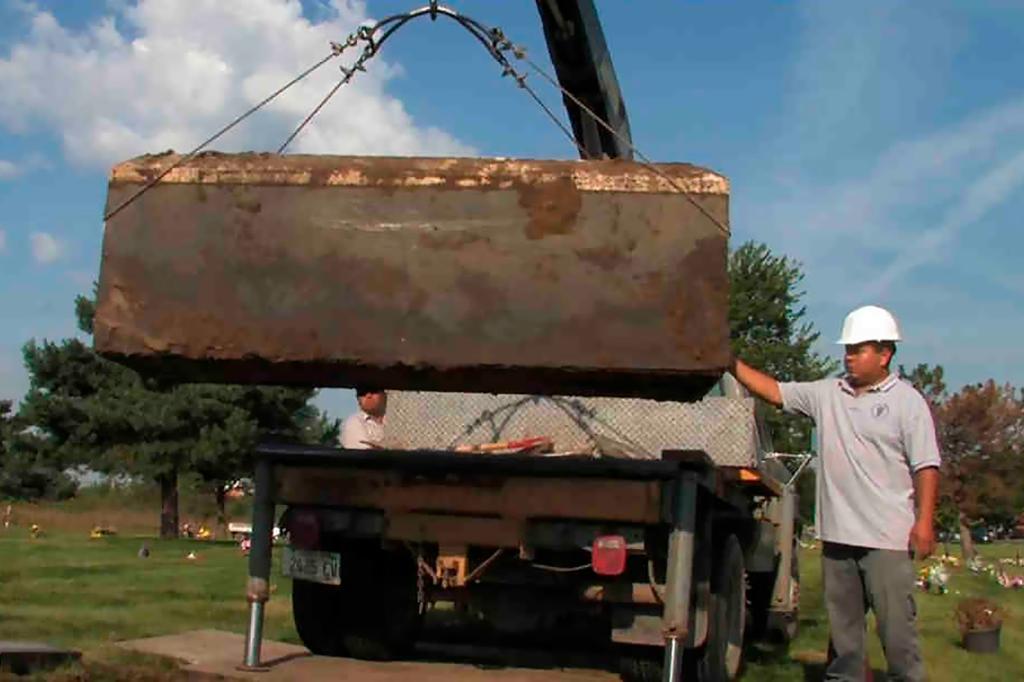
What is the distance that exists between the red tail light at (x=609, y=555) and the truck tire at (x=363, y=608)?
5.12 feet

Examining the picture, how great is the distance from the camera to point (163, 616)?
9195 mm

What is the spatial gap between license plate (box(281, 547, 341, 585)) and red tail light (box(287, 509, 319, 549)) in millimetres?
39

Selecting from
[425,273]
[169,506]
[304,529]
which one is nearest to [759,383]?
→ [425,273]

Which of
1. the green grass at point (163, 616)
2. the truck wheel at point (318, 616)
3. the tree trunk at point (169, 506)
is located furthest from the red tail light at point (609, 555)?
the tree trunk at point (169, 506)

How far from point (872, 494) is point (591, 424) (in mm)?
2032

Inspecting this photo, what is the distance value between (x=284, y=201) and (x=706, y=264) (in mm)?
1599

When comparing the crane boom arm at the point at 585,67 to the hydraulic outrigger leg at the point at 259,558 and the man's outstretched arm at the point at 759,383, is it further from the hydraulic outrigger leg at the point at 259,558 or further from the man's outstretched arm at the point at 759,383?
the hydraulic outrigger leg at the point at 259,558

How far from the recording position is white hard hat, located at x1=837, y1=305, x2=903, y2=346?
561 cm

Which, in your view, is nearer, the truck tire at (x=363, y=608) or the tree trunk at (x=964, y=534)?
the truck tire at (x=363, y=608)

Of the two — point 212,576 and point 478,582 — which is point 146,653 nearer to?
point 478,582

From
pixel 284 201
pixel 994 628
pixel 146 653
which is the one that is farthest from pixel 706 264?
pixel 994 628

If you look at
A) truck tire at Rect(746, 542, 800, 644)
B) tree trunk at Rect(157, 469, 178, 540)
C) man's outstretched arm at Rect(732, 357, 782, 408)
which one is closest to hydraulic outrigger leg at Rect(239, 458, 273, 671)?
man's outstretched arm at Rect(732, 357, 782, 408)

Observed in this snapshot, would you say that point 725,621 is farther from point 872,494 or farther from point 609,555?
point 872,494

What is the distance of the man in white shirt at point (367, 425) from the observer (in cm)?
757
